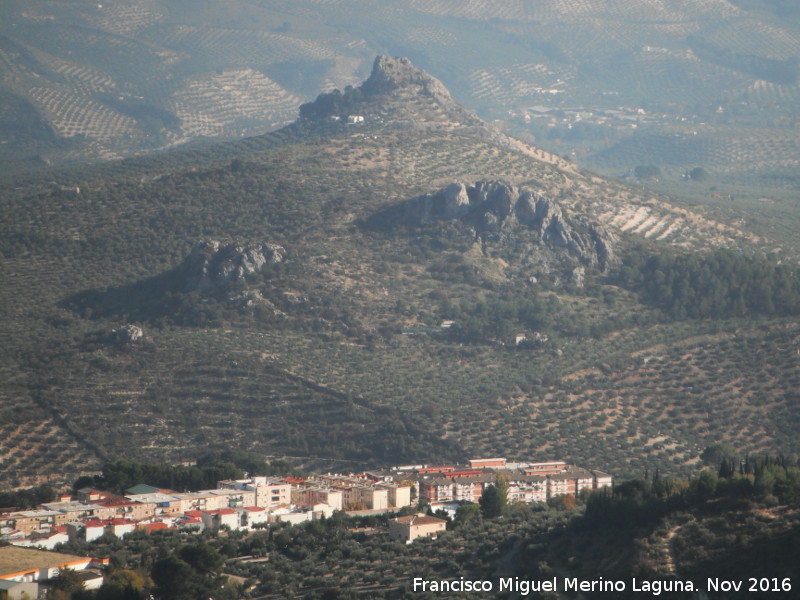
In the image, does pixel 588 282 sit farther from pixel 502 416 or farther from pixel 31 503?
pixel 31 503

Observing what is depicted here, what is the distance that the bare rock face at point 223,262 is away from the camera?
102m

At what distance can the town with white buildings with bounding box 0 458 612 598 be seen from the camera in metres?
59.7

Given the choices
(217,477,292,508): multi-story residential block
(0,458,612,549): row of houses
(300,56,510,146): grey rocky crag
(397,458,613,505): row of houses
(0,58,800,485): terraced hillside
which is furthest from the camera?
(300,56,510,146): grey rocky crag

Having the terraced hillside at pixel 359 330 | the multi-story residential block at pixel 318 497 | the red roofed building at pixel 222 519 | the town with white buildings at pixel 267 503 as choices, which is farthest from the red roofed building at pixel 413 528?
the terraced hillside at pixel 359 330

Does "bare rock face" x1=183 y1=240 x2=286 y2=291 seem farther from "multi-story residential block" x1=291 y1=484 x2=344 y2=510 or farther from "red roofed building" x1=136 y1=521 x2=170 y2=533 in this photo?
"red roofed building" x1=136 y1=521 x2=170 y2=533

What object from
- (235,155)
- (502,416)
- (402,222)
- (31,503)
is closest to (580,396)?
(502,416)

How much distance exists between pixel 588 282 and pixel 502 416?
68.7ft

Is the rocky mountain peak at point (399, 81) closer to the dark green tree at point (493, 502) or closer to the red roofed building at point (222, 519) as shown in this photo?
the dark green tree at point (493, 502)

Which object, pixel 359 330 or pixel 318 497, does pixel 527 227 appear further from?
pixel 318 497

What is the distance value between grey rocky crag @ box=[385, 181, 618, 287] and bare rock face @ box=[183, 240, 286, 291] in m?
10.8

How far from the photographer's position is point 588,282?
10631cm

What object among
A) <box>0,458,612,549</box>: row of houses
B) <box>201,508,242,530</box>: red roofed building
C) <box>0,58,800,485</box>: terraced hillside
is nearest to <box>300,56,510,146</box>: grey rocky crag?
<box>0,58,800,485</box>: terraced hillside

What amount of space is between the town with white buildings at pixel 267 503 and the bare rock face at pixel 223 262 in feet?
85.1

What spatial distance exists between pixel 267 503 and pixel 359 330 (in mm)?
30195
